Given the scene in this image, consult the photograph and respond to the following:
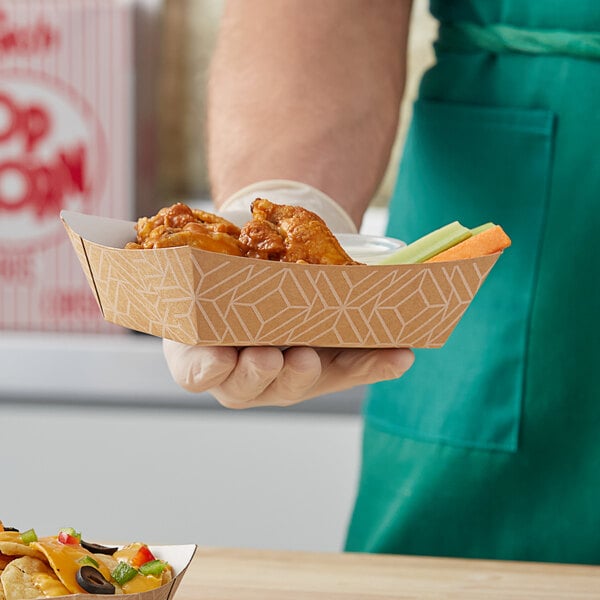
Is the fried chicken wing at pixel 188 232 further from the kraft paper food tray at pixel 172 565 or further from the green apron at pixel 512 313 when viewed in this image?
the green apron at pixel 512 313

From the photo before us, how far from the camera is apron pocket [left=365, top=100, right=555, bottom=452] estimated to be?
1.15m

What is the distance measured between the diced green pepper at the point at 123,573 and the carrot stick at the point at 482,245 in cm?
32

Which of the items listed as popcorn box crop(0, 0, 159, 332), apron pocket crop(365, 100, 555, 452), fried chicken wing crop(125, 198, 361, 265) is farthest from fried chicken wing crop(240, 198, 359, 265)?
popcorn box crop(0, 0, 159, 332)

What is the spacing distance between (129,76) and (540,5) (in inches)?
46.8

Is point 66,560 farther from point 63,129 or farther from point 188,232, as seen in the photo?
point 63,129

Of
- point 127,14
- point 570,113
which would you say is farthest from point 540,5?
point 127,14

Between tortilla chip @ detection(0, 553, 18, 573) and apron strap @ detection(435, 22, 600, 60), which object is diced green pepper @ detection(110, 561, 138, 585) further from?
apron strap @ detection(435, 22, 600, 60)

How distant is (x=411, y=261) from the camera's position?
85 centimetres

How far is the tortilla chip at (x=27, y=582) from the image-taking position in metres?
0.69

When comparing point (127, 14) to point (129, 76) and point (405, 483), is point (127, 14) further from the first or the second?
point (405, 483)

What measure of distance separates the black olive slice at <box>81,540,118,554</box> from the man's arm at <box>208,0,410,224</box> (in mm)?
387

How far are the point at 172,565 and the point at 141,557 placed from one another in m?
0.02

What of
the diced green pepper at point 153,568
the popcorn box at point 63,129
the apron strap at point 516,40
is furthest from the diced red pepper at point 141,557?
the popcorn box at point 63,129

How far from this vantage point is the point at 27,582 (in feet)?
2.30
